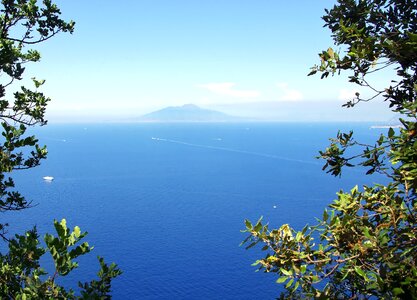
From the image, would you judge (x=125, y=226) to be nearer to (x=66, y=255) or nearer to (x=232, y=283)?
(x=232, y=283)

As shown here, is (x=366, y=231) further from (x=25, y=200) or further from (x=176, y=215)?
(x=176, y=215)

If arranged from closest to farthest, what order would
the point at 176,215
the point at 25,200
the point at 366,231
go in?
the point at 366,231, the point at 25,200, the point at 176,215

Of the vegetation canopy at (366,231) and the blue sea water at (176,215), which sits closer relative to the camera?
the vegetation canopy at (366,231)

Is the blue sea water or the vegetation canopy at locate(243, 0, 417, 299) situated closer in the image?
the vegetation canopy at locate(243, 0, 417, 299)

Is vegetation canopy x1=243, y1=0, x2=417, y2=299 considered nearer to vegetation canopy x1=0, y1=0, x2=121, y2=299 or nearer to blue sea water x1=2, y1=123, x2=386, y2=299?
vegetation canopy x1=0, y1=0, x2=121, y2=299

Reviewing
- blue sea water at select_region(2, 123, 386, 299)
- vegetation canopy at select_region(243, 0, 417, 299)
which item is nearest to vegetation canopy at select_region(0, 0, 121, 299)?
vegetation canopy at select_region(243, 0, 417, 299)

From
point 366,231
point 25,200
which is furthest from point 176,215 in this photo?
point 366,231

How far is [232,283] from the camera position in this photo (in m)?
73.0

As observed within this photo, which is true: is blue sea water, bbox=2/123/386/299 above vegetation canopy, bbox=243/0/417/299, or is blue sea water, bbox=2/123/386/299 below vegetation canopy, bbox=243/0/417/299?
below

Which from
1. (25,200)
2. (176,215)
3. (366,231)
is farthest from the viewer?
(176,215)

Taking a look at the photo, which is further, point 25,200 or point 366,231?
point 25,200

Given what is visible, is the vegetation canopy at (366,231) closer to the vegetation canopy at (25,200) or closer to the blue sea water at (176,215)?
the vegetation canopy at (25,200)

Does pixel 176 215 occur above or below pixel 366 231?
below

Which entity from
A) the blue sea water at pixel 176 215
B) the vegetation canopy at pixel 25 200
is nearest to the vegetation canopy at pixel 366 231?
the vegetation canopy at pixel 25 200
